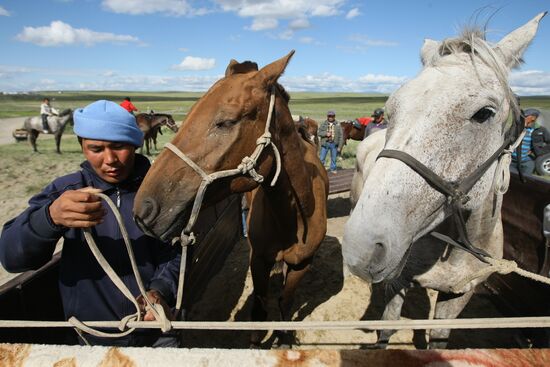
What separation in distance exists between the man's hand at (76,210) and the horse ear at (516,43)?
7.27ft

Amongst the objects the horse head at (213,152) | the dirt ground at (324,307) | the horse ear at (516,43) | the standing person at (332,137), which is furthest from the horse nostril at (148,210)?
the standing person at (332,137)

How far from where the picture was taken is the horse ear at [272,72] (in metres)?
2.06

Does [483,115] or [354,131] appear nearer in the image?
[483,115]

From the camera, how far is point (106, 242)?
6.03 feet

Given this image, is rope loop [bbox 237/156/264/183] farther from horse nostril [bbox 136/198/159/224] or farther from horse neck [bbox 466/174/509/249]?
horse neck [bbox 466/174/509/249]

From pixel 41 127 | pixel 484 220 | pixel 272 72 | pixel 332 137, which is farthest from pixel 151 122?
pixel 484 220

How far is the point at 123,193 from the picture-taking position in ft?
6.33

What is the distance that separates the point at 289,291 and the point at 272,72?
2324 mm

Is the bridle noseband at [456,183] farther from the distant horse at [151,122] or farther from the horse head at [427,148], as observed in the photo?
the distant horse at [151,122]

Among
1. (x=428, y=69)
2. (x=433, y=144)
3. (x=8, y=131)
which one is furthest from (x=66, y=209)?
(x=8, y=131)

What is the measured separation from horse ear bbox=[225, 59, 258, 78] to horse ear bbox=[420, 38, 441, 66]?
1146mm

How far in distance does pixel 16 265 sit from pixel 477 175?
2.41 m

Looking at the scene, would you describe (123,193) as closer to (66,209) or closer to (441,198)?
(66,209)

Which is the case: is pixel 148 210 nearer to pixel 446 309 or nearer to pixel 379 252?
pixel 379 252
